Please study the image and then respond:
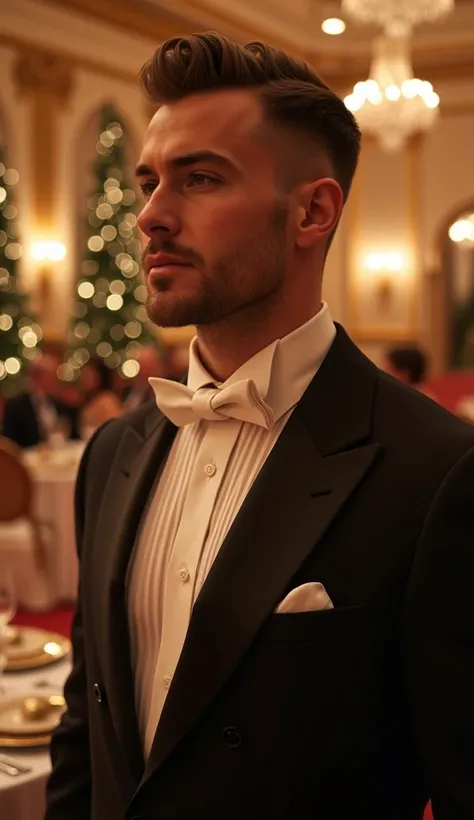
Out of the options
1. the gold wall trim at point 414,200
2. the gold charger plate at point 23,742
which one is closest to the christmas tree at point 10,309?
the gold wall trim at point 414,200

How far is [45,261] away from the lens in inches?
390

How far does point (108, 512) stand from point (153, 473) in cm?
10

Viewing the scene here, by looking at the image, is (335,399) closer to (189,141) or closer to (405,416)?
(405,416)

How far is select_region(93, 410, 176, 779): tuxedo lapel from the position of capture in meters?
1.38

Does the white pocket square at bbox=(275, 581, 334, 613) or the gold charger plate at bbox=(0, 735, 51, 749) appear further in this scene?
the gold charger plate at bbox=(0, 735, 51, 749)

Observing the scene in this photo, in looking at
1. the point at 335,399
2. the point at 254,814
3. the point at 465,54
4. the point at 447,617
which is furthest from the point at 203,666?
the point at 465,54

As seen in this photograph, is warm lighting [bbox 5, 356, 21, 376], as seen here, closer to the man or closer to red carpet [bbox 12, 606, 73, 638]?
red carpet [bbox 12, 606, 73, 638]

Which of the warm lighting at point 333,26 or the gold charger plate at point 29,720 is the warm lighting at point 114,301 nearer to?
the warm lighting at point 333,26

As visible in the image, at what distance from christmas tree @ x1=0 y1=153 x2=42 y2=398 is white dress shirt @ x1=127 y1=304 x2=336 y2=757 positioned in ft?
25.5

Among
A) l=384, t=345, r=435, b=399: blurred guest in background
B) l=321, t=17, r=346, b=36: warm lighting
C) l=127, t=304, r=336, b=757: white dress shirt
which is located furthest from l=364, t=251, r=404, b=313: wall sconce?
l=127, t=304, r=336, b=757: white dress shirt

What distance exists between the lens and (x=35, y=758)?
1.94 metres

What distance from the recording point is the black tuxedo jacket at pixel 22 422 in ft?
25.1

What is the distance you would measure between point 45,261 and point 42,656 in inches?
310

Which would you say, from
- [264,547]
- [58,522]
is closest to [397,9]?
[58,522]
